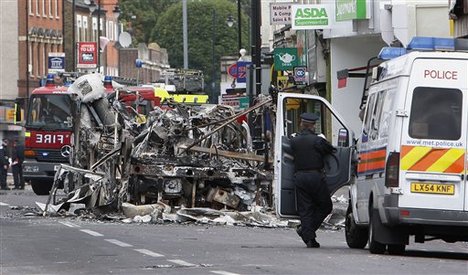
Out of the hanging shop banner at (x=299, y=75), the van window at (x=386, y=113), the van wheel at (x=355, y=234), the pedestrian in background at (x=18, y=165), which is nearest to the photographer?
the van window at (x=386, y=113)

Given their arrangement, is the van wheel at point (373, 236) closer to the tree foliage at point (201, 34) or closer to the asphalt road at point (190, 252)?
the asphalt road at point (190, 252)

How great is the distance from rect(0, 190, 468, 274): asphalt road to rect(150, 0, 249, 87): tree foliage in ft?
365

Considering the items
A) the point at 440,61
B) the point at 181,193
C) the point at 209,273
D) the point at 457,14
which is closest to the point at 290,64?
the point at 457,14

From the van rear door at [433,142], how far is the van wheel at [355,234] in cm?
262

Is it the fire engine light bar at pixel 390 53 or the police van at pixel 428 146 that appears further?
the fire engine light bar at pixel 390 53

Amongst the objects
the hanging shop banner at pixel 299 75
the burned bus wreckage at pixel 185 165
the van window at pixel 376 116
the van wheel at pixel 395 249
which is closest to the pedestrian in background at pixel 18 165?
the hanging shop banner at pixel 299 75

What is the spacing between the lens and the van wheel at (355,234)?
20797mm

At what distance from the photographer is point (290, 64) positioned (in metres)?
46.1

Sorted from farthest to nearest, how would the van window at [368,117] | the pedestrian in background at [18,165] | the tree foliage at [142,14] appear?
the tree foliage at [142,14], the pedestrian in background at [18,165], the van window at [368,117]

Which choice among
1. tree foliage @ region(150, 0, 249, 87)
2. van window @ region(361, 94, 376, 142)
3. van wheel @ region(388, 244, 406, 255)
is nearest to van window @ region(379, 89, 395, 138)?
van window @ region(361, 94, 376, 142)

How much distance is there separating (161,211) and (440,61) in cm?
1067

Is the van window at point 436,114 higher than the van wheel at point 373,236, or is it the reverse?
Result: the van window at point 436,114

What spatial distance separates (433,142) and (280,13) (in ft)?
100

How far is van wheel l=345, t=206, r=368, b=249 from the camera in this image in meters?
20.8
